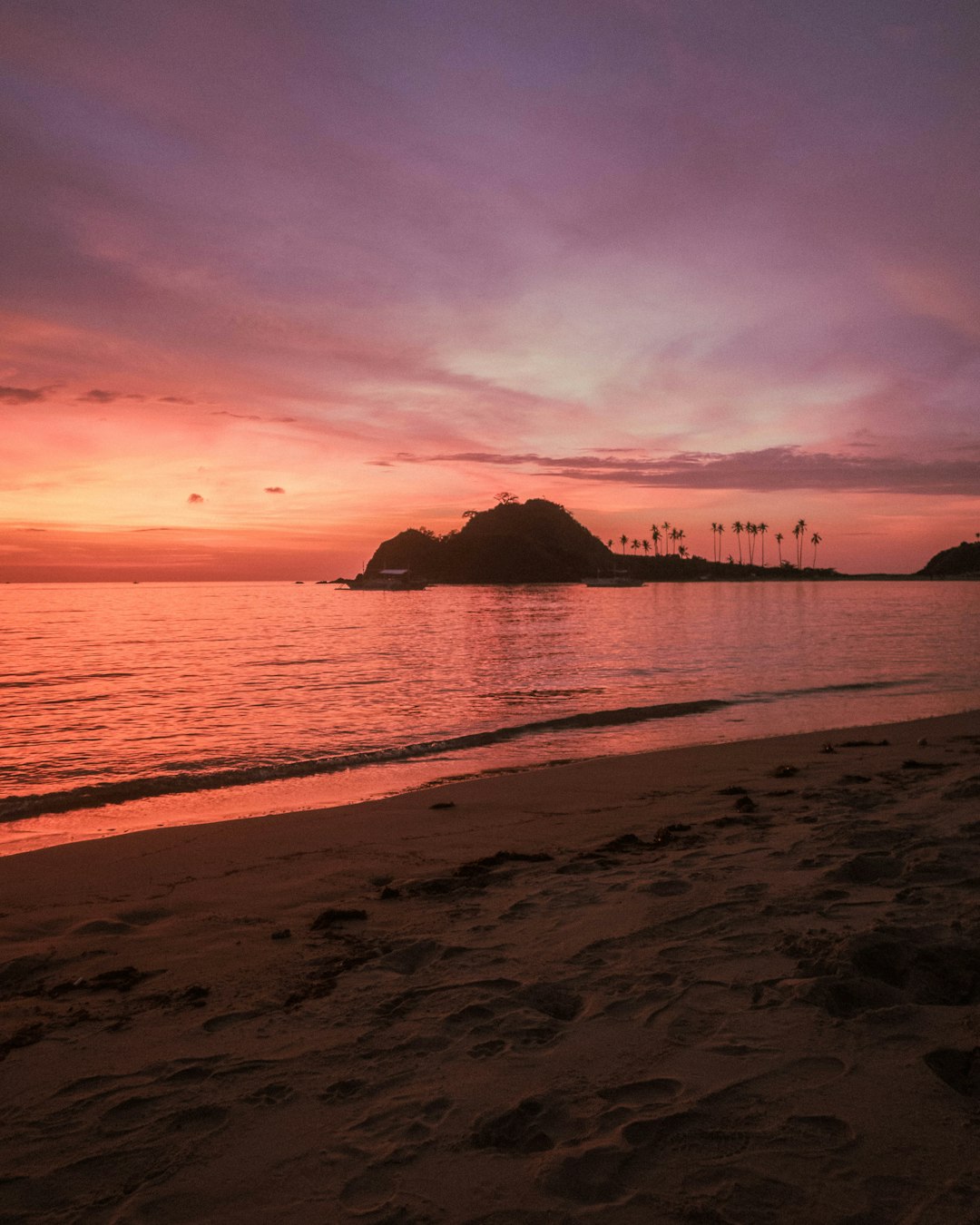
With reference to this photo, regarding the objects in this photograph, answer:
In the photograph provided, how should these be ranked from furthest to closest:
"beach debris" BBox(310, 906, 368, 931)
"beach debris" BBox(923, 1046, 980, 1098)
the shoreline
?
the shoreline < "beach debris" BBox(310, 906, 368, 931) < "beach debris" BBox(923, 1046, 980, 1098)

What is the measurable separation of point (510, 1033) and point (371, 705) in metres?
16.6

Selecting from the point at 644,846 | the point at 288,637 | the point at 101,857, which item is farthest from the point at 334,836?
the point at 288,637

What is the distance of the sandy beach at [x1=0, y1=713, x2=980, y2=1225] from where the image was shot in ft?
9.21

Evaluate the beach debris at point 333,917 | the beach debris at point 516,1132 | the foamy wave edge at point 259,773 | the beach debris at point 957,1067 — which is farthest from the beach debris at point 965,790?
the foamy wave edge at point 259,773

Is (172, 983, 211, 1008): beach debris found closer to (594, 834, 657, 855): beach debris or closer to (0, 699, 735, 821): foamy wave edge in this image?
(594, 834, 657, 855): beach debris

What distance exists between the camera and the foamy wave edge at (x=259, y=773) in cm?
1077

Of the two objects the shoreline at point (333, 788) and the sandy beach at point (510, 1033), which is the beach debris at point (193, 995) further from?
the shoreline at point (333, 788)

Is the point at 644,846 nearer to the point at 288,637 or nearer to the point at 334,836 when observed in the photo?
the point at 334,836

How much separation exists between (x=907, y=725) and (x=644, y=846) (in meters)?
11.0

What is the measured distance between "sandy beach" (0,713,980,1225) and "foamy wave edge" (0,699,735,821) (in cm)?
352

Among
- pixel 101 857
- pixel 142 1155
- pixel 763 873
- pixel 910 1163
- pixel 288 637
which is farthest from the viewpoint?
pixel 288 637

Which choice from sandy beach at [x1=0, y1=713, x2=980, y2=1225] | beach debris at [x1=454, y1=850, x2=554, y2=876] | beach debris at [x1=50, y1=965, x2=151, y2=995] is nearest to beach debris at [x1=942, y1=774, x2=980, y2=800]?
sandy beach at [x1=0, y1=713, x2=980, y2=1225]

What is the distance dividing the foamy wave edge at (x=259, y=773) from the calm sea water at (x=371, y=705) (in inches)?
1.5

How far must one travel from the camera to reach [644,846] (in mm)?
7293
